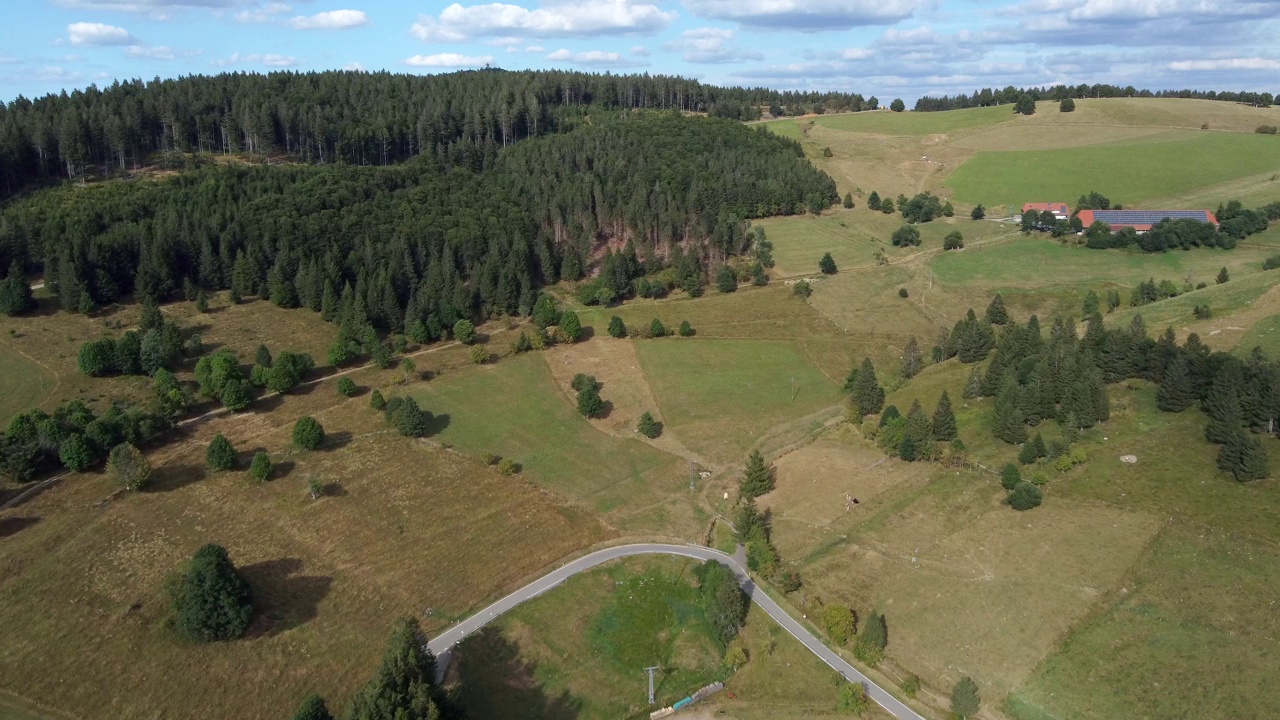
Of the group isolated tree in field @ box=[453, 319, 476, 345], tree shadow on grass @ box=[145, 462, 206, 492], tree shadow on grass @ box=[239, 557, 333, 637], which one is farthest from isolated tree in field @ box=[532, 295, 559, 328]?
tree shadow on grass @ box=[239, 557, 333, 637]

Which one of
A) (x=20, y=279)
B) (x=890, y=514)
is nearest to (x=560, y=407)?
(x=890, y=514)

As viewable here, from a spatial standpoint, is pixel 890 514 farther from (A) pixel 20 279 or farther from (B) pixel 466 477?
(A) pixel 20 279

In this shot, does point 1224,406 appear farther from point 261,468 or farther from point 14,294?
point 14,294

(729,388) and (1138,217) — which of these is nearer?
(729,388)

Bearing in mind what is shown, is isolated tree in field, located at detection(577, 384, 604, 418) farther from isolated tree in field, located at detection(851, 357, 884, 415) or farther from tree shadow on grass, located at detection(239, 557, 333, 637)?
tree shadow on grass, located at detection(239, 557, 333, 637)

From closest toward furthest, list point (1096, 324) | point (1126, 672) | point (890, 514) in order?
point (1126, 672) < point (890, 514) < point (1096, 324)

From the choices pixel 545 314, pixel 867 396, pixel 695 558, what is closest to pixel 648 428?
pixel 695 558

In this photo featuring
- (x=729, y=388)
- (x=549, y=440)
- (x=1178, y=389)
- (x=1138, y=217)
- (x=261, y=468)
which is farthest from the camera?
(x=1138, y=217)
